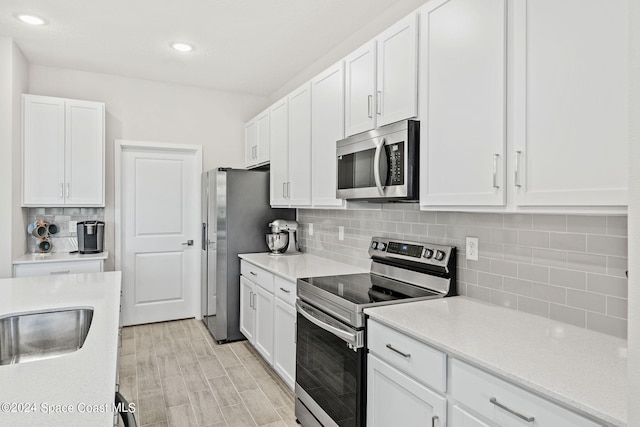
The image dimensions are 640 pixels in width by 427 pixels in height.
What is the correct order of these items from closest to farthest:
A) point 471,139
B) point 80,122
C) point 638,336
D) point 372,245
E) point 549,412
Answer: point 638,336
point 549,412
point 471,139
point 372,245
point 80,122

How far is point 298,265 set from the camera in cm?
315

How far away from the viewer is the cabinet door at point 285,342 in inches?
104

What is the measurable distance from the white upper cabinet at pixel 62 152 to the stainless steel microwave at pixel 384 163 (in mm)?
2781

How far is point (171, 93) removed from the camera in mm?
4508

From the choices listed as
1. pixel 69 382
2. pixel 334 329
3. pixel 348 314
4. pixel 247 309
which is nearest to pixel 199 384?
pixel 247 309

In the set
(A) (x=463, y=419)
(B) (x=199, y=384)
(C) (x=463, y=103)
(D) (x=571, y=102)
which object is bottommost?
(B) (x=199, y=384)

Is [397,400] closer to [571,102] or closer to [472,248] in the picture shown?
[472,248]

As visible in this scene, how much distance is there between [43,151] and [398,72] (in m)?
3.39

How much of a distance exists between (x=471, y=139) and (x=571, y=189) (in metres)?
0.47

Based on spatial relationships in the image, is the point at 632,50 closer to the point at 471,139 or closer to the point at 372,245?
the point at 471,139

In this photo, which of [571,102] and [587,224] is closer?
[571,102]

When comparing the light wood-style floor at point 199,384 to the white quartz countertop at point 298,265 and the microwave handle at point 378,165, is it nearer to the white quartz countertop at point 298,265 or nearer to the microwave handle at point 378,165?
the white quartz countertop at point 298,265

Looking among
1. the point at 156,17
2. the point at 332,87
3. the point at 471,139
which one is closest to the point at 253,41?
the point at 156,17

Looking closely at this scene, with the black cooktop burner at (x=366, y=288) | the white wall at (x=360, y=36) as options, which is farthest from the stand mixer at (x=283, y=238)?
the white wall at (x=360, y=36)
